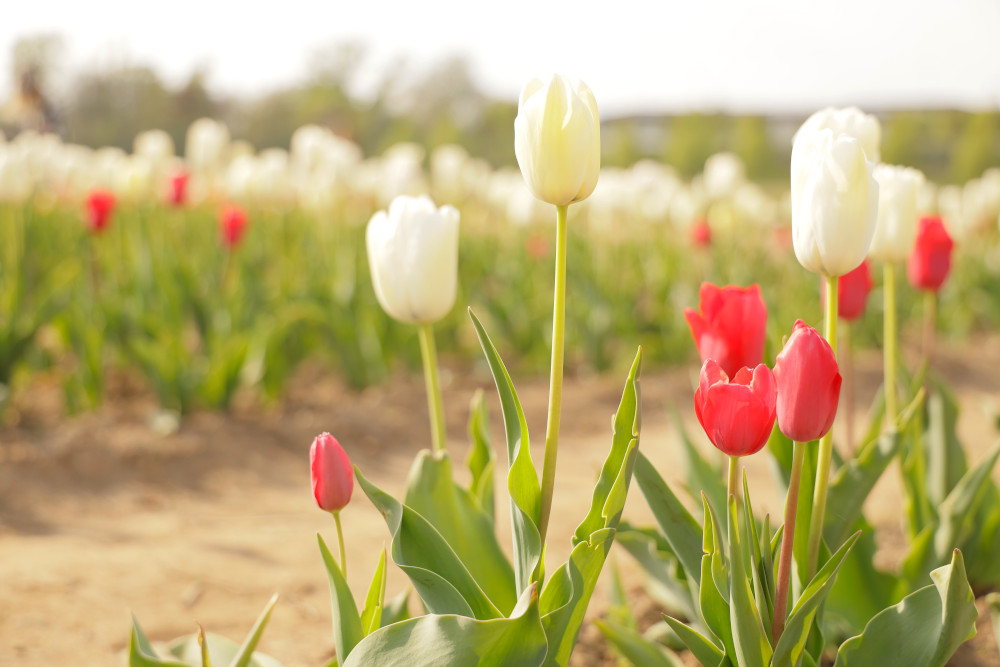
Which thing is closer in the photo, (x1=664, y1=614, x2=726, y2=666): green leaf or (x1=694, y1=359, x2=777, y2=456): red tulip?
(x1=694, y1=359, x2=777, y2=456): red tulip

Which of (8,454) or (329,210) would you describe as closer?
(8,454)

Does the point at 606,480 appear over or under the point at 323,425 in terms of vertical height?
over

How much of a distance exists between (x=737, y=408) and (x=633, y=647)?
606 mm

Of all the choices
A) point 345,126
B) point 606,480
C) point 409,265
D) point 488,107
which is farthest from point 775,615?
point 488,107

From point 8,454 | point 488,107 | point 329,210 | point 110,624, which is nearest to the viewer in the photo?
point 110,624

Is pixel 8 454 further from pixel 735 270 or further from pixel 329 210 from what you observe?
pixel 735 270

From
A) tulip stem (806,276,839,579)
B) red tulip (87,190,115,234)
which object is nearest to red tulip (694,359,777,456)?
tulip stem (806,276,839,579)

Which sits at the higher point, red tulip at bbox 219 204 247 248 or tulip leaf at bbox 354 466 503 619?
red tulip at bbox 219 204 247 248

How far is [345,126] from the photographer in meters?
25.2

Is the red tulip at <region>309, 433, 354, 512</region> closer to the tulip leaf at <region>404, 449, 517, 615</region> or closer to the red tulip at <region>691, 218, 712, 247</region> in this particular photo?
the tulip leaf at <region>404, 449, 517, 615</region>

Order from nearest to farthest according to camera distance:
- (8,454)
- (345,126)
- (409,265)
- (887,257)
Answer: (409,265), (887,257), (8,454), (345,126)

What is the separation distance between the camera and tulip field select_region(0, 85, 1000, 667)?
1.11 m

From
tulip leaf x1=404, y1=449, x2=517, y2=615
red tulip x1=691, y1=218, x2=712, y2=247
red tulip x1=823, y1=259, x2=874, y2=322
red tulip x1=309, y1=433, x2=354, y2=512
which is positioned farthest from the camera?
red tulip x1=691, y1=218, x2=712, y2=247

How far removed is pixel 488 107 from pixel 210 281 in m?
24.4
